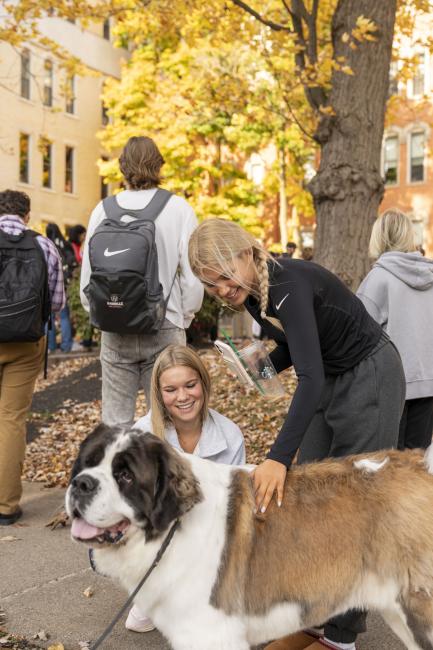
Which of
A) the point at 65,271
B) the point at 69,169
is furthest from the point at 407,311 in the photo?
the point at 69,169

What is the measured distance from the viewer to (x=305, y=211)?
31.5 meters

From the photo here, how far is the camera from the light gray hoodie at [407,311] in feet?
18.0

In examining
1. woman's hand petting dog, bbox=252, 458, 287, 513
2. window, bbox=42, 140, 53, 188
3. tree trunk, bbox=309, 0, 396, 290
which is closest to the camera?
woman's hand petting dog, bbox=252, 458, 287, 513

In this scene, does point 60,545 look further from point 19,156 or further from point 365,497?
point 19,156

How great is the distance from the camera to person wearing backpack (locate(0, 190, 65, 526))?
17.9 ft

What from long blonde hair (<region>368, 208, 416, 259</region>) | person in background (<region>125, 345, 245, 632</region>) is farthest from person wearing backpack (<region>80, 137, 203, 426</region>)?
long blonde hair (<region>368, 208, 416, 259</region>)

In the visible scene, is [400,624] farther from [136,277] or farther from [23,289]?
[23,289]

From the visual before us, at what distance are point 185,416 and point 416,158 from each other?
1372 inches

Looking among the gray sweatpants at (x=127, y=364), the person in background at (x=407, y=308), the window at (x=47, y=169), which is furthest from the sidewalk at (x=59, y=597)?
the window at (x=47, y=169)

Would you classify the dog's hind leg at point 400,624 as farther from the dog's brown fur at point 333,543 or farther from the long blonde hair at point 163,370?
the long blonde hair at point 163,370

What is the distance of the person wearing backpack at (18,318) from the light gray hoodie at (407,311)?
98.1 inches

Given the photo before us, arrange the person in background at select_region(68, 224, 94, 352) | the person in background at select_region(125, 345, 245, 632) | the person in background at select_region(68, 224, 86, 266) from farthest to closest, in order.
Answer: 1. the person in background at select_region(68, 224, 86, 266)
2. the person in background at select_region(68, 224, 94, 352)
3. the person in background at select_region(125, 345, 245, 632)

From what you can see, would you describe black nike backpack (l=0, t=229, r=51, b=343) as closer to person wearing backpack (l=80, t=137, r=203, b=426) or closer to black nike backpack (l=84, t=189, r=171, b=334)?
person wearing backpack (l=80, t=137, r=203, b=426)

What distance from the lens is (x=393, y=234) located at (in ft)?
18.5
